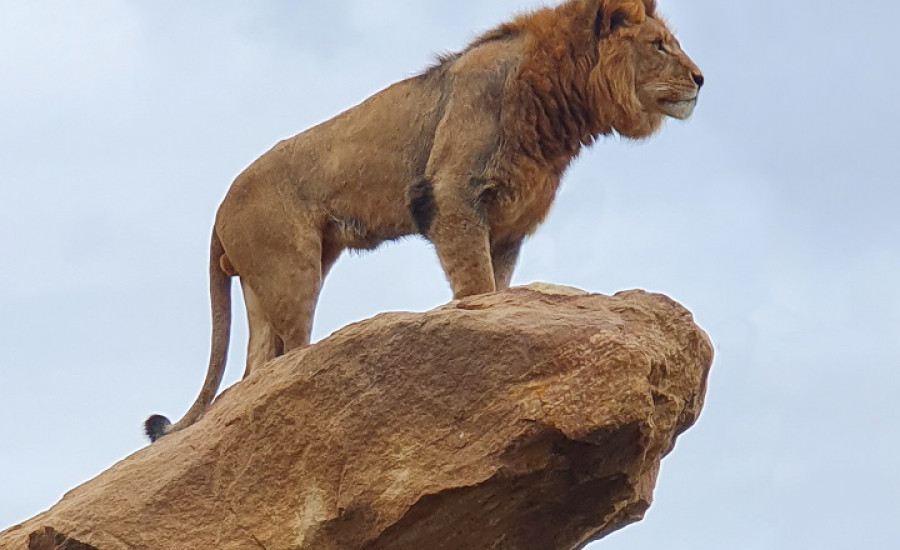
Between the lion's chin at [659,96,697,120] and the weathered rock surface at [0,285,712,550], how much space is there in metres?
1.70

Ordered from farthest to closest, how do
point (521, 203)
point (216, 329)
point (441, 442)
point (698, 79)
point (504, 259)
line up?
point (216, 329) < point (504, 259) < point (698, 79) < point (521, 203) < point (441, 442)

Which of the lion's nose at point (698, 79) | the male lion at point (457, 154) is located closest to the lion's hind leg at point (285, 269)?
the male lion at point (457, 154)

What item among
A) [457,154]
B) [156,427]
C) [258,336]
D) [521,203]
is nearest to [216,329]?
[258,336]

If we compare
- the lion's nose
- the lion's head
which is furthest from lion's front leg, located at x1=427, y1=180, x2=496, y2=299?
the lion's nose

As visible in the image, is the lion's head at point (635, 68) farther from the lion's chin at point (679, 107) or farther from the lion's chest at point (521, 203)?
the lion's chest at point (521, 203)

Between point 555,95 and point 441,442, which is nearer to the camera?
point 441,442

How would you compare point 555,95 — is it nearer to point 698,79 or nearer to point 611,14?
point 611,14

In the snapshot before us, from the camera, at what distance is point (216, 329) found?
869 cm

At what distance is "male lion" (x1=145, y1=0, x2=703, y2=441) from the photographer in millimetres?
7922

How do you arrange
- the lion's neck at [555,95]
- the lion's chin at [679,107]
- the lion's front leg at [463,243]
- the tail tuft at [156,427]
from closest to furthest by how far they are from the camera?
the lion's front leg at [463,243] → the lion's neck at [555,95] → the tail tuft at [156,427] → the lion's chin at [679,107]

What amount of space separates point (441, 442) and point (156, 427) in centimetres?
234

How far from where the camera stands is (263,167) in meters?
8.50

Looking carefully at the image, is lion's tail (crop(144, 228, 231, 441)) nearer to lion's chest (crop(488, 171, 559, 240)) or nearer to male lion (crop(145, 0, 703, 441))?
male lion (crop(145, 0, 703, 441))

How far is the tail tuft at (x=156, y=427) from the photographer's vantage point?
812cm
